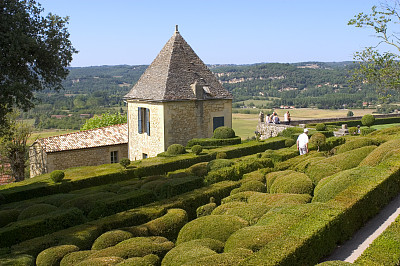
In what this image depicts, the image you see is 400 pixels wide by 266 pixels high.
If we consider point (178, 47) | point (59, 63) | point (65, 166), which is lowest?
point (65, 166)

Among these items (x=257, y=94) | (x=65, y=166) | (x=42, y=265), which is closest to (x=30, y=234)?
(x=42, y=265)

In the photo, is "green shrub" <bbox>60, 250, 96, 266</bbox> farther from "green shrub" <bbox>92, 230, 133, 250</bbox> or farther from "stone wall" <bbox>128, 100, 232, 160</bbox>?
"stone wall" <bbox>128, 100, 232, 160</bbox>

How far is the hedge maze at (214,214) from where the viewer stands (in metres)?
8.10

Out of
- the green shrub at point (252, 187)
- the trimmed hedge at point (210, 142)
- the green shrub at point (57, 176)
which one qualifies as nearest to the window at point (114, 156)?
the trimmed hedge at point (210, 142)

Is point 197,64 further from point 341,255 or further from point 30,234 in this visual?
point 341,255

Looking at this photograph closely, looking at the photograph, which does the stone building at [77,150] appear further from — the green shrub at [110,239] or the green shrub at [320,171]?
the green shrub at [320,171]

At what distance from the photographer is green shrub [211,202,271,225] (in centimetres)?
1070

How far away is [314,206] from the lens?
375 inches

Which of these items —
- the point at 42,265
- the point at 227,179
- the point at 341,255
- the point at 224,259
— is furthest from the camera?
the point at 227,179

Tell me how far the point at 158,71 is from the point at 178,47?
89.5 inches

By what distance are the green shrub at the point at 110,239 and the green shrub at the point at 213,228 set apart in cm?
148

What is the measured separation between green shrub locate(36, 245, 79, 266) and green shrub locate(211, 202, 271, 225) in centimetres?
434

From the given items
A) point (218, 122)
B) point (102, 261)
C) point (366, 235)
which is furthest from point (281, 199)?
point (218, 122)

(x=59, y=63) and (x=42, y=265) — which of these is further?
(x=59, y=63)
